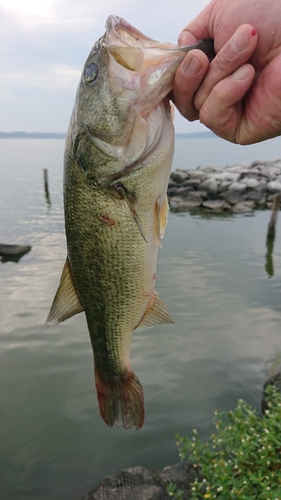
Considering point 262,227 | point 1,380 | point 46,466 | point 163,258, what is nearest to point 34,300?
point 1,380

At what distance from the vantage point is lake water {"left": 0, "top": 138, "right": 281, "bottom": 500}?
6.54 meters

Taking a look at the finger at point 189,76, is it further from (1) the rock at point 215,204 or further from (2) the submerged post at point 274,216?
(1) the rock at point 215,204

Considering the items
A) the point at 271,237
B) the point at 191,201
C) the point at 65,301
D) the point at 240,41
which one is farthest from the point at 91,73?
the point at 191,201

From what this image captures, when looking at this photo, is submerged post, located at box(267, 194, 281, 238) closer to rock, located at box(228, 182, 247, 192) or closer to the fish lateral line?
rock, located at box(228, 182, 247, 192)

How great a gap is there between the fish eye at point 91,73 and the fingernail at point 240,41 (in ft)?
2.18

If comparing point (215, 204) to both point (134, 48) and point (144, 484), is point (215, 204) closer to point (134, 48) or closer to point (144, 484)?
point (144, 484)

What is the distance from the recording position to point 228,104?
2068 millimetres

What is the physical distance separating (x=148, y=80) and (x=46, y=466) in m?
6.21

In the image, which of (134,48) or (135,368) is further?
(135,368)

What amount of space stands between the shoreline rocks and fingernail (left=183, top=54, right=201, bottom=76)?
24004 mm

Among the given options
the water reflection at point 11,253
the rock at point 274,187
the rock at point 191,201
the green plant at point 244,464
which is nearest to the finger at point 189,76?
the green plant at point 244,464

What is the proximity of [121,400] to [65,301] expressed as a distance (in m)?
0.79

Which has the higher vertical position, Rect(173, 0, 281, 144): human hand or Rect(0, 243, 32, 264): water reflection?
Rect(173, 0, 281, 144): human hand

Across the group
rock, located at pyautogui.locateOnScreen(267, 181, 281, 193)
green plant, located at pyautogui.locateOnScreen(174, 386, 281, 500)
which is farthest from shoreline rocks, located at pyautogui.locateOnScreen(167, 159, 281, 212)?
green plant, located at pyautogui.locateOnScreen(174, 386, 281, 500)
